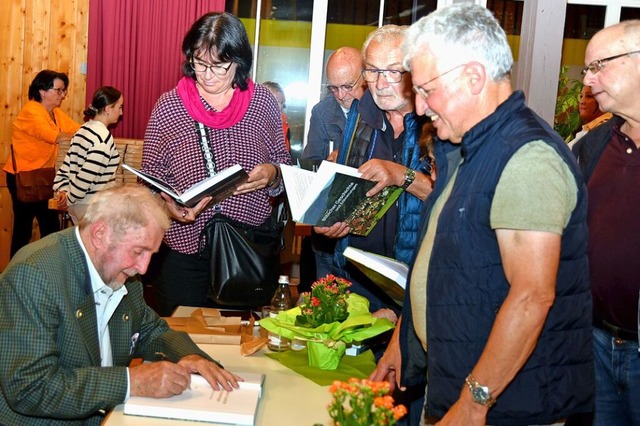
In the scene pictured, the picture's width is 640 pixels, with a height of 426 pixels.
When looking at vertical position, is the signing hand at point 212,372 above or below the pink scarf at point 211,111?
below

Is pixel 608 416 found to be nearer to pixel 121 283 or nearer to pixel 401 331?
pixel 401 331

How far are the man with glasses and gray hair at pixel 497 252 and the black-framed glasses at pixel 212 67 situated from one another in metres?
1.50

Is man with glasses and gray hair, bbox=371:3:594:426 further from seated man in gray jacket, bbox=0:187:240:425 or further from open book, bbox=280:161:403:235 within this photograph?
open book, bbox=280:161:403:235

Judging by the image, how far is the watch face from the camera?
180cm

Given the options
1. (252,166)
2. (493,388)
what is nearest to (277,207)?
(252,166)

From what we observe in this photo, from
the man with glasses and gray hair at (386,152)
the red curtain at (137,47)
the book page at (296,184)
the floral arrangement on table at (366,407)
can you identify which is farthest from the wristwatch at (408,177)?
the red curtain at (137,47)

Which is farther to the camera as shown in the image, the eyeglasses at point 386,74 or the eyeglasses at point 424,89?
the eyeglasses at point 386,74

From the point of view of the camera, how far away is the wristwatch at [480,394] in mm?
1805

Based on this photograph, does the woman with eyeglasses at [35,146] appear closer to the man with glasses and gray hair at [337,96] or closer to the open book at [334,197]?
the man with glasses and gray hair at [337,96]

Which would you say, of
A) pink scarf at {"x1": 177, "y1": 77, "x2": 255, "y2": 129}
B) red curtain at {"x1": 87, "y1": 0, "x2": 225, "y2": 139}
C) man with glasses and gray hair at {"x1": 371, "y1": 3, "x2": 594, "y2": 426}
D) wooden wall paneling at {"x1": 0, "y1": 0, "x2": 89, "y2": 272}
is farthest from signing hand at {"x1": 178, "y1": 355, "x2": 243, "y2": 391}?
wooden wall paneling at {"x1": 0, "y1": 0, "x2": 89, "y2": 272}

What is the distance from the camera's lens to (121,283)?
8.23ft

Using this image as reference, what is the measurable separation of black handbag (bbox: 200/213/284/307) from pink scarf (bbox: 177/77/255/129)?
375 mm

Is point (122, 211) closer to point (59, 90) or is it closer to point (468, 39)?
point (468, 39)

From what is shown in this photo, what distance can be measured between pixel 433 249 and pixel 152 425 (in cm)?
80
